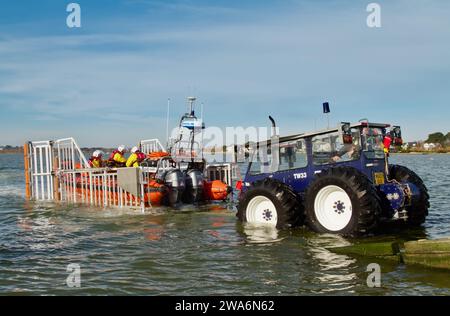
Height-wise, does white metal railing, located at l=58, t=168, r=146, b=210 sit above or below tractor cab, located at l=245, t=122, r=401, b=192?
below

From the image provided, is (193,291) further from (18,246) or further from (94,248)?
(18,246)

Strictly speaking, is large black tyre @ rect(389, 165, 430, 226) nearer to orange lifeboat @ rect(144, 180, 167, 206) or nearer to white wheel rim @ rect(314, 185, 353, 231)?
white wheel rim @ rect(314, 185, 353, 231)

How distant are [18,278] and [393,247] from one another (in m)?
5.70

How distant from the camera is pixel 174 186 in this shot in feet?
52.4

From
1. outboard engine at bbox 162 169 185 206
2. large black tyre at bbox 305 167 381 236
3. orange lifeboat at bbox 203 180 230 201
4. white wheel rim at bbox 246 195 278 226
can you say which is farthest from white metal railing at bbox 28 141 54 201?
large black tyre at bbox 305 167 381 236

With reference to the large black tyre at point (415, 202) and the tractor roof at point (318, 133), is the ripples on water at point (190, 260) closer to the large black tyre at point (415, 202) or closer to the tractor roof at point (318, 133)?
the large black tyre at point (415, 202)

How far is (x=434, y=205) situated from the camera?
14531 millimetres

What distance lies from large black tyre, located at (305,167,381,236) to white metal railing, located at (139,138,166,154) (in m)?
12.0

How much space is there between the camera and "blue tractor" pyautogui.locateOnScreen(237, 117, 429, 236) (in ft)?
30.4

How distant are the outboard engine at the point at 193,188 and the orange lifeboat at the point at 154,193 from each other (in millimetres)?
1290

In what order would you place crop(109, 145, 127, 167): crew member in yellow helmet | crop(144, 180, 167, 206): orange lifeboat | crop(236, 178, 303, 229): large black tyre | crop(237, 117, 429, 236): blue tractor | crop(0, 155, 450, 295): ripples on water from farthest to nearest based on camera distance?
crop(109, 145, 127, 167): crew member in yellow helmet
crop(144, 180, 167, 206): orange lifeboat
crop(236, 178, 303, 229): large black tyre
crop(237, 117, 429, 236): blue tractor
crop(0, 155, 450, 295): ripples on water
